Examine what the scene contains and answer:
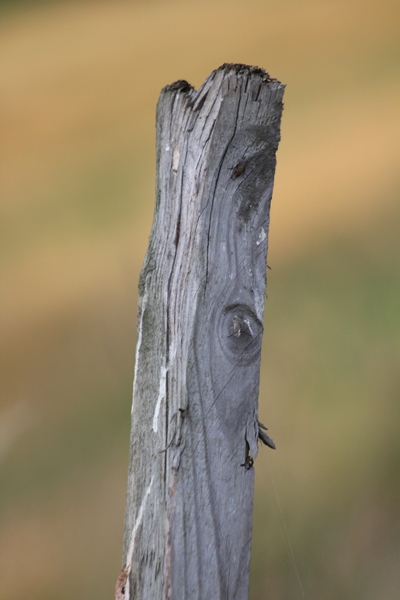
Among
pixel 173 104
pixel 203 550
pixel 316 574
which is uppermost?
pixel 173 104

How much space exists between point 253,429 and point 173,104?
0.31 metres

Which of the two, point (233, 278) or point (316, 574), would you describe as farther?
point (316, 574)

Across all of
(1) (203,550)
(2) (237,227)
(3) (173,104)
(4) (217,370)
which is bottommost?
(1) (203,550)

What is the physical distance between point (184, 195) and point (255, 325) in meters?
0.14

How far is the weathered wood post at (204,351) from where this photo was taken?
0.44m

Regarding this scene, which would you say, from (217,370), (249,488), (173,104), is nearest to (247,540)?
(249,488)

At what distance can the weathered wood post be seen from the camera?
44 centimetres

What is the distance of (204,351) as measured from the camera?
458mm

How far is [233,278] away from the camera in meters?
0.48

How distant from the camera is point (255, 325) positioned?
48 cm

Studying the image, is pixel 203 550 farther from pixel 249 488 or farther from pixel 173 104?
pixel 173 104

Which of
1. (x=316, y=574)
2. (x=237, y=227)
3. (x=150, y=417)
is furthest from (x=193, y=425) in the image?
(x=316, y=574)

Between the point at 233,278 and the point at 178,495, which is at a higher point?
the point at 233,278

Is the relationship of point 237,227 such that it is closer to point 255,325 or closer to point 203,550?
point 255,325
